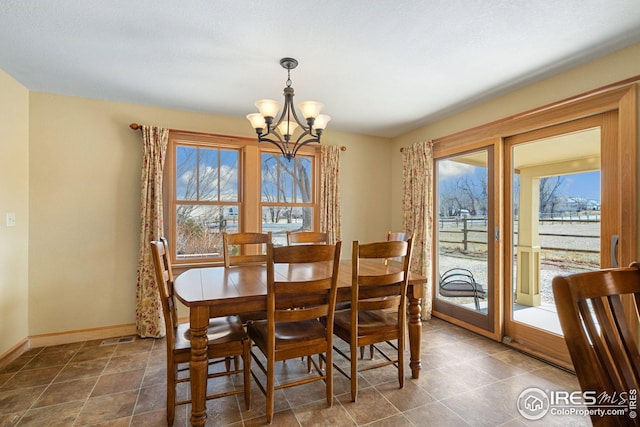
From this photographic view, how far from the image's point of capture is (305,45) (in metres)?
2.12

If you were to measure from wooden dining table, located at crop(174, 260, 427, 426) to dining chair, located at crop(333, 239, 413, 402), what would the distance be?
0.12 meters

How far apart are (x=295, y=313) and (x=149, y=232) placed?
217 centimetres

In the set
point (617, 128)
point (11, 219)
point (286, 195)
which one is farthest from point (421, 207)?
point (11, 219)

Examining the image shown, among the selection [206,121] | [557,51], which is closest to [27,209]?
[206,121]

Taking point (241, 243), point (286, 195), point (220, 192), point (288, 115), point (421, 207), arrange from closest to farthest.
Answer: point (288, 115) → point (241, 243) → point (220, 192) → point (421, 207) → point (286, 195)

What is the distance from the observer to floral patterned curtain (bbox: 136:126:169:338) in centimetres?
313

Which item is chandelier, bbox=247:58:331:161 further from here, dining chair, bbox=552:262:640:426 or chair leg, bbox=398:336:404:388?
dining chair, bbox=552:262:640:426

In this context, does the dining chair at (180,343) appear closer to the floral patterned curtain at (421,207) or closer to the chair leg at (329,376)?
the chair leg at (329,376)

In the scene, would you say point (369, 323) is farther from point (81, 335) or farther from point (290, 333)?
point (81, 335)

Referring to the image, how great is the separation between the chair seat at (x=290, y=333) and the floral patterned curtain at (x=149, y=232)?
5.42 ft

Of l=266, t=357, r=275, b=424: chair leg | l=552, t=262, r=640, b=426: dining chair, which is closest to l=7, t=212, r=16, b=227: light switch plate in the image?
l=266, t=357, r=275, b=424: chair leg

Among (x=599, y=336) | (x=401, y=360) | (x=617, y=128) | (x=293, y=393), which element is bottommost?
(x=293, y=393)

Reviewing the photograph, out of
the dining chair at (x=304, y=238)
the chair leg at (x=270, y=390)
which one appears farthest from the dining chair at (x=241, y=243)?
the chair leg at (x=270, y=390)

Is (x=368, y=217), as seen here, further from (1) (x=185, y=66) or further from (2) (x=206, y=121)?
(1) (x=185, y=66)
